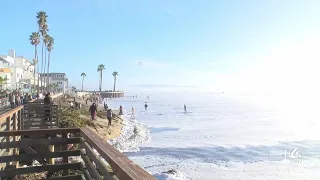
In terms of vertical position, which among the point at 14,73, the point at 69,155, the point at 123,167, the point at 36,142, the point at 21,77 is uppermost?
the point at 14,73

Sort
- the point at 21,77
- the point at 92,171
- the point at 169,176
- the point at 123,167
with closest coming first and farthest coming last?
the point at 123,167, the point at 92,171, the point at 169,176, the point at 21,77

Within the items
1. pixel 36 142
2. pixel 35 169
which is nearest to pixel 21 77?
pixel 36 142

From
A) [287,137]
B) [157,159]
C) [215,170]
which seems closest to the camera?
[215,170]

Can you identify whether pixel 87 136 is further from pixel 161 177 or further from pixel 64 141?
pixel 161 177

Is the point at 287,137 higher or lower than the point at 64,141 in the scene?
lower


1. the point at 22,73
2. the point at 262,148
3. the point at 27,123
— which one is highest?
the point at 22,73

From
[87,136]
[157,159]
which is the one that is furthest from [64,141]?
[157,159]

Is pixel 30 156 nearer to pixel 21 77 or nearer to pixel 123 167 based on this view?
pixel 123 167

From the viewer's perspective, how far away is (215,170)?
15.8 meters

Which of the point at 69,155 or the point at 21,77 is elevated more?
the point at 21,77

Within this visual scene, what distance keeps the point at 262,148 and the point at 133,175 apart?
22.6m
